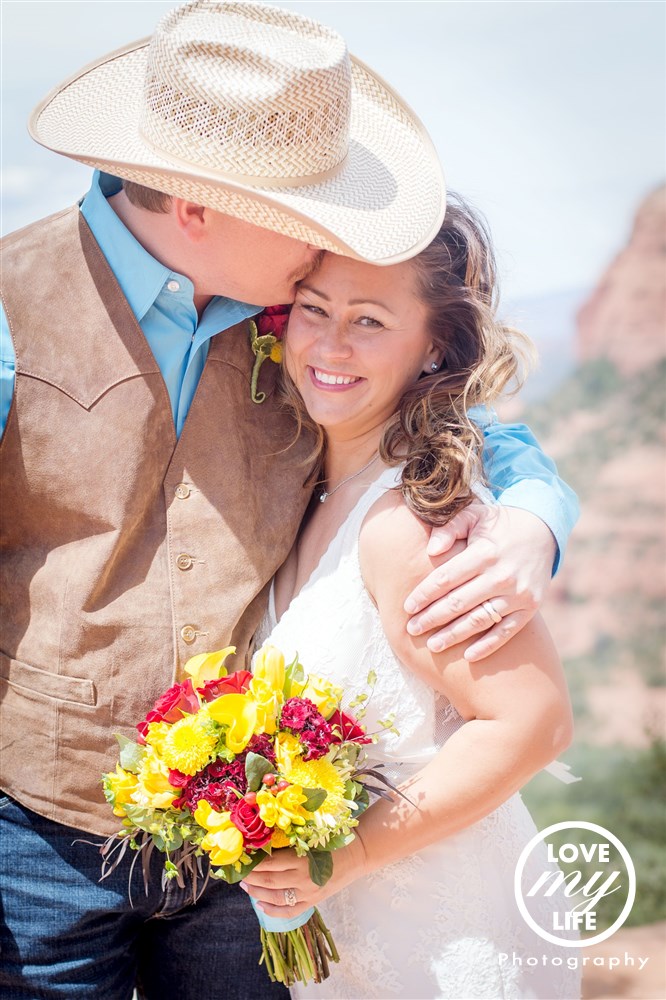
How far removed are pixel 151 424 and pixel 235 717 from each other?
2.14 ft

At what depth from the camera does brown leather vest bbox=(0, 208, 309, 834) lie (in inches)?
79.3

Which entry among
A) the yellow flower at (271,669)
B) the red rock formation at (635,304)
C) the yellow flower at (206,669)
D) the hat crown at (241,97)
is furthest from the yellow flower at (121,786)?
the red rock formation at (635,304)

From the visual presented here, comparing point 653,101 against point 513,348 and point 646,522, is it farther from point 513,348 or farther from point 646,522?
point 513,348

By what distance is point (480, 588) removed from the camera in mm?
1970

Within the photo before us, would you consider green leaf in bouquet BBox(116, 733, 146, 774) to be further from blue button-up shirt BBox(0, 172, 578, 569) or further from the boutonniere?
the boutonniere

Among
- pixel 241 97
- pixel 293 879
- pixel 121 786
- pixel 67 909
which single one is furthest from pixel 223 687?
pixel 241 97

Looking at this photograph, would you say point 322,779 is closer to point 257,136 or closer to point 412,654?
point 412,654

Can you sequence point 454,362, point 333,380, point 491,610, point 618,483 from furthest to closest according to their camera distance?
point 618,483 → point 454,362 → point 333,380 → point 491,610

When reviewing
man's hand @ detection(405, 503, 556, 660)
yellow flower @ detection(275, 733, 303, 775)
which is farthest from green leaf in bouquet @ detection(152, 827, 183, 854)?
man's hand @ detection(405, 503, 556, 660)

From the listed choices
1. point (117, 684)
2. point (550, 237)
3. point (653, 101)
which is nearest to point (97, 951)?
point (117, 684)

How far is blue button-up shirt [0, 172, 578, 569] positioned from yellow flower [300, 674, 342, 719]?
0.59 meters

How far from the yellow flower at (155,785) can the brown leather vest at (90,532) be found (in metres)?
0.25

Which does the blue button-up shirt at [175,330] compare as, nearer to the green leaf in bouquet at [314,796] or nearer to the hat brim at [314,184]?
the hat brim at [314,184]

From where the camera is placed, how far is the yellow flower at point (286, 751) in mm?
1763
